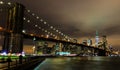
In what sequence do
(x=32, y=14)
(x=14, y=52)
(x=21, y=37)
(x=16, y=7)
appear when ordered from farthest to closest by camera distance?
(x=32, y=14) < (x=16, y=7) < (x=21, y=37) < (x=14, y=52)

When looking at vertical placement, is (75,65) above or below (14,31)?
below

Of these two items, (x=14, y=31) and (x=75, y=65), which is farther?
(x=14, y=31)

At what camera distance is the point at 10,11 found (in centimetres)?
6638

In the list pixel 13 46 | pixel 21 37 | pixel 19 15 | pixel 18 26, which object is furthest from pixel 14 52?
pixel 19 15

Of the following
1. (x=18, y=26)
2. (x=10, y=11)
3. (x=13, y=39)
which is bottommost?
(x=13, y=39)

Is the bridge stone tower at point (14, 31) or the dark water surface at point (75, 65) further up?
the bridge stone tower at point (14, 31)

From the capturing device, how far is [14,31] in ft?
197

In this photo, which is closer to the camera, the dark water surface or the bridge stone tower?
the dark water surface

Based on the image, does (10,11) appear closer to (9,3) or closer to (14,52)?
(9,3)

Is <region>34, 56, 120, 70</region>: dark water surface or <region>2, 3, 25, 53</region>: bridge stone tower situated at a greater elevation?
<region>2, 3, 25, 53</region>: bridge stone tower

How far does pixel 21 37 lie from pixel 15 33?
2.07 m

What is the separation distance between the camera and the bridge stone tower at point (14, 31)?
187 feet

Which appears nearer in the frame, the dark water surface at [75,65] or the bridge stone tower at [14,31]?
the dark water surface at [75,65]

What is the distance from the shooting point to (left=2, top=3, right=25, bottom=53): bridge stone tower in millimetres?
57094
